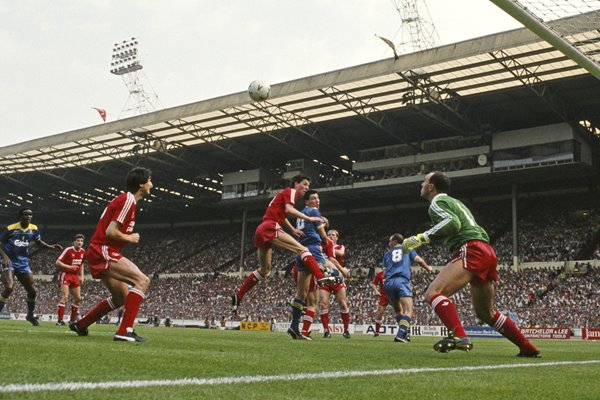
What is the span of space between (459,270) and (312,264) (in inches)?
134

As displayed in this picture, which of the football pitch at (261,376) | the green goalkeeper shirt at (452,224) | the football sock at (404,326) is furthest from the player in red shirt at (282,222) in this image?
the football pitch at (261,376)

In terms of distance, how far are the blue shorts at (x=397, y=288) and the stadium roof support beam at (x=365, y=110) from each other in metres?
20.4

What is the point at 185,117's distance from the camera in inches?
1452

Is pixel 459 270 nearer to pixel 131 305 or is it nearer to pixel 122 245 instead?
Result: pixel 131 305

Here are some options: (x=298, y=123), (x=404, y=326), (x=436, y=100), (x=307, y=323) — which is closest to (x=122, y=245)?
(x=307, y=323)

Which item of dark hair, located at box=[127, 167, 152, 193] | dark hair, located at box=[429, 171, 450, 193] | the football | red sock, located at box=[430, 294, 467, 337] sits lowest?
red sock, located at box=[430, 294, 467, 337]

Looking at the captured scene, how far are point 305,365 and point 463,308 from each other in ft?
83.1

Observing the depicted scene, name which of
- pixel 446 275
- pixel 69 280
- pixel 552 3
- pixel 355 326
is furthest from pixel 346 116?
pixel 446 275

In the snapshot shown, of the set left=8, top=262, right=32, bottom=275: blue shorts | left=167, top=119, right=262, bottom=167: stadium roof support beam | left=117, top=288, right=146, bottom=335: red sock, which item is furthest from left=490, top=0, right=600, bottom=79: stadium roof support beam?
left=167, top=119, right=262, bottom=167: stadium roof support beam

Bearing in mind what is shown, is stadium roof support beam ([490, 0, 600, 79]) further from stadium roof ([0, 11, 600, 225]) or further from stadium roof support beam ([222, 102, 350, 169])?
stadium roof support beam ([222, 102, 350, 169])

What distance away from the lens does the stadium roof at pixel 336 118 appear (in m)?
28.5

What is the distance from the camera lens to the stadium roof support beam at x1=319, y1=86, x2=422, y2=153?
3234cm

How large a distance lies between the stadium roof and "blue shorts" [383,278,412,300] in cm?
1649

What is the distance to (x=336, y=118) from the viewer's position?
36.1 meters
